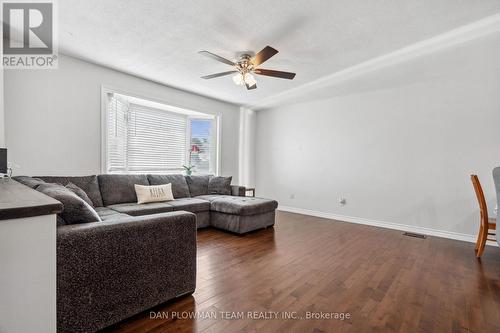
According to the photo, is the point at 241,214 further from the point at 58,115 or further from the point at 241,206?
the point at 58,115

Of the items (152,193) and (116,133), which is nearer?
(152,193)

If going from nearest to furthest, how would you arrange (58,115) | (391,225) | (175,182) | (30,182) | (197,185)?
(30,182) → (58,115) → (391,225) → (175,182) → (197,185)

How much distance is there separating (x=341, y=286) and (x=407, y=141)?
3.11 meters

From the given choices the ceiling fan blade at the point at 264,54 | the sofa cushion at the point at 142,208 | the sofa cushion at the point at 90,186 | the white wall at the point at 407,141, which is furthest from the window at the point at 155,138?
the ceiling fan blade at the point at 264,54

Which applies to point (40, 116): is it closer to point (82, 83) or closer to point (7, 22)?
point (82, 83)

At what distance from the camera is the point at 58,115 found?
3.35 metres

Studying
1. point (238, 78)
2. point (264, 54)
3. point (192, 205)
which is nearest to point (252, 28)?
point (264, 54)

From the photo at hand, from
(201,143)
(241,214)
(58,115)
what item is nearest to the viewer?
(58,115)

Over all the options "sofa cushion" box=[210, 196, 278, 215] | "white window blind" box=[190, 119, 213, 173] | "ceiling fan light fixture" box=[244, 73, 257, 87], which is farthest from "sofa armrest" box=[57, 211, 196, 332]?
"white window blind" box=[190, 119, 213, 173]

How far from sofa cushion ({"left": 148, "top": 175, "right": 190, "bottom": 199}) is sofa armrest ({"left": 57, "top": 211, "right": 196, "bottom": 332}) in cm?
242

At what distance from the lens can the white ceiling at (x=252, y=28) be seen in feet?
7.58

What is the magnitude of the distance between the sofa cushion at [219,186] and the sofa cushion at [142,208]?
1306 millimetres

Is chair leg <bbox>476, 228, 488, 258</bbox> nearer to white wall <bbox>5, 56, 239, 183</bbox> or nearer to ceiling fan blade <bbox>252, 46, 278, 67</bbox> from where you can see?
ceiling fan blade <bbox>252, 46, 278, 67</bbox>

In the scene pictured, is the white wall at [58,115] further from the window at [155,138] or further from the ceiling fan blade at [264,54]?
the ceiling fan blade at [264,54]
